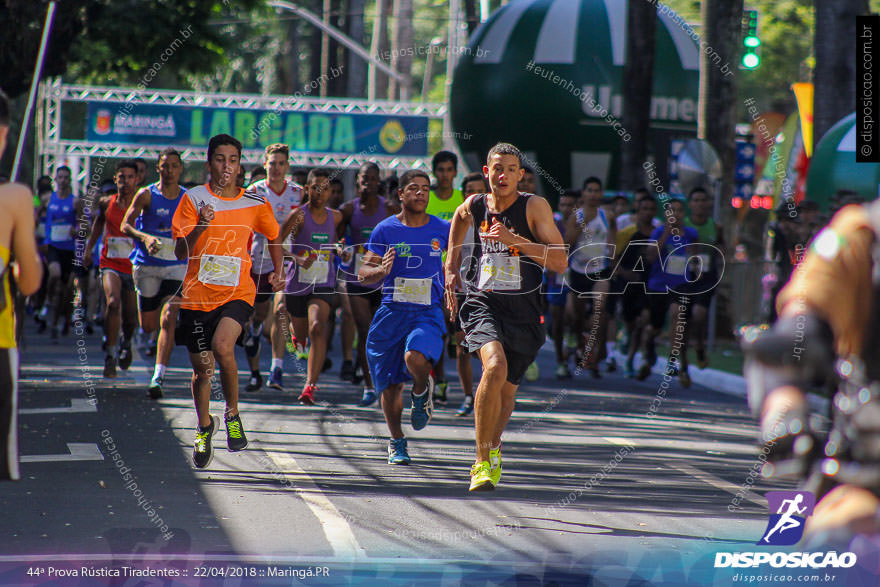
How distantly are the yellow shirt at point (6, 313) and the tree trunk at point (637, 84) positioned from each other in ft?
54.8

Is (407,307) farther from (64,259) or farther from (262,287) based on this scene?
(64,259)

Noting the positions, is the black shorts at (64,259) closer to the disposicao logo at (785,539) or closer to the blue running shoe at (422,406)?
the blue running shoe at (422,406)

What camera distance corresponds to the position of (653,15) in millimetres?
21188

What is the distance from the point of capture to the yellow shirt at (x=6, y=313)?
4.90 meters

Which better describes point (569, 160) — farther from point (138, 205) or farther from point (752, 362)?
point (752, 362)

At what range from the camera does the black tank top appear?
788 centimetres

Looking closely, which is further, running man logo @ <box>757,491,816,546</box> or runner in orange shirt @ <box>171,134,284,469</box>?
runner in orange shirt @ <box>171,134,284,469</box>

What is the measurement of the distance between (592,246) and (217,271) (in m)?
7.69

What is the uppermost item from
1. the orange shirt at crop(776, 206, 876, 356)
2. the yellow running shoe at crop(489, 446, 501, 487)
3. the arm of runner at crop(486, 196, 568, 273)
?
the orange shirt at crop(776, 206, 876, 356)

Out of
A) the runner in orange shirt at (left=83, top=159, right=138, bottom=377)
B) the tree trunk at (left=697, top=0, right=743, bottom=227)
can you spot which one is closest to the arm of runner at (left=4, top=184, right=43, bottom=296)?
the runner in orange shirt at (left=83, top=159, right=138, bottom=377)

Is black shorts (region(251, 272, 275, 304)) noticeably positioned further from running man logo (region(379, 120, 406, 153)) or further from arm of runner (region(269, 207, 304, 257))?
running man logo (region(379, 120, 406, 153))

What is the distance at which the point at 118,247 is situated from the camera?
13055 millimetres

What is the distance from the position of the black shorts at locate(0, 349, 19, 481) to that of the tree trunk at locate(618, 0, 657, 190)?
16.8 metres

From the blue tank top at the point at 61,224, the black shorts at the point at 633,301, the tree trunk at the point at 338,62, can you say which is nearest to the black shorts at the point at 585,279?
Result: the black shorts at the point at 633,301
